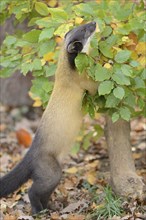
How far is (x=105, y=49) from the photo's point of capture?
4320 mm

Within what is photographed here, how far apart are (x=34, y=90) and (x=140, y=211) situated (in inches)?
64.3

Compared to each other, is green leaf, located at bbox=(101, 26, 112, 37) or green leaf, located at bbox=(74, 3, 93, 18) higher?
green leaf, located at bbox=(74, 3, 93, 18)

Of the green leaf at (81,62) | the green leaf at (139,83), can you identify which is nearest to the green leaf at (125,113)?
the green leaf at (139,83)

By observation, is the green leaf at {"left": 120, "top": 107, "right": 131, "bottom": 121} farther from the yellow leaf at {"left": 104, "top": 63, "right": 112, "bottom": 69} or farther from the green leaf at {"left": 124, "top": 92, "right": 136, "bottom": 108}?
the yellow leaf at {"left": 104, "top": 63, "right": 112, "bottom": 69}

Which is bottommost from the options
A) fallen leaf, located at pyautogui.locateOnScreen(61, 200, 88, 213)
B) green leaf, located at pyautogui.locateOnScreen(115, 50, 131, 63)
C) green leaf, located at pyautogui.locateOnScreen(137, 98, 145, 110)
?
fallen leaf, located at pyautogui.locateOnScreen(61, 200, 88, 213)

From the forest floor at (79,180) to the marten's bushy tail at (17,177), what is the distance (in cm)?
20

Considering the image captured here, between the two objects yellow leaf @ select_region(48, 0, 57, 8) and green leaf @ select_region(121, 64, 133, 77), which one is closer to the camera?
green leaf @ select_region(121, 64, 133, 77)

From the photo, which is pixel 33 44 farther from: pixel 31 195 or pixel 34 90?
pixel 31 195

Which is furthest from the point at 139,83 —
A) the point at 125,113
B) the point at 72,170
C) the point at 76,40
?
the point at 72,170

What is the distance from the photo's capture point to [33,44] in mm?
4832

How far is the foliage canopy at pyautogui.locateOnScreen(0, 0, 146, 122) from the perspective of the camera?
4215mm

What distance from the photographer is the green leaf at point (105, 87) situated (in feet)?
13.6

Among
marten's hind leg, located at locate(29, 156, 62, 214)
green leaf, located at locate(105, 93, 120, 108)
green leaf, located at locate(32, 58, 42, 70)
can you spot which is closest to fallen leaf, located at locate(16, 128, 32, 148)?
marten's hind leg, located at locate(29, 156, 62, 214)

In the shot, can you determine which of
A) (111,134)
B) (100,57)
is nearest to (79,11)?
(100,57)
